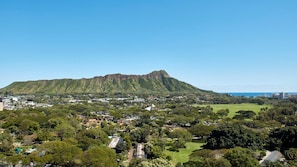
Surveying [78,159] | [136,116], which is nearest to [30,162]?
[78,159]

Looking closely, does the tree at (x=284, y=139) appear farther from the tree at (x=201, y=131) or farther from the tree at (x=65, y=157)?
the tree at (x=65, y=157)

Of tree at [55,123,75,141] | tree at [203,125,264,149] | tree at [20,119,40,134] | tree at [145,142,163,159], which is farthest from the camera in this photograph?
tree at [20,119,40,134]

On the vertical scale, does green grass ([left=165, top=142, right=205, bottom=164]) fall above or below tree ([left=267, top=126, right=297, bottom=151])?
below

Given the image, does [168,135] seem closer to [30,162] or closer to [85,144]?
[85,144]

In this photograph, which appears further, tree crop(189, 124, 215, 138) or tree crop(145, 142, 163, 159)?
tree crop(189, 124, 215, 138)

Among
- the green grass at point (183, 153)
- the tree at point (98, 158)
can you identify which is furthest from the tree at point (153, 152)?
the tree at point (98, 158)

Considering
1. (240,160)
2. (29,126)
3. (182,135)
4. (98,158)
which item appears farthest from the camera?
(29,126)

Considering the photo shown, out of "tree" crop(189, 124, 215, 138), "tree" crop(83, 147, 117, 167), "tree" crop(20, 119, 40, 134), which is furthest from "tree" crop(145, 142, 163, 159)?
"tree" crop(20, 119, 40, 134)

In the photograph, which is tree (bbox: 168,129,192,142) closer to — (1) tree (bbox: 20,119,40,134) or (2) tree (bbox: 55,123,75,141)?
(2) tree (bbox: 55,123,75,141)

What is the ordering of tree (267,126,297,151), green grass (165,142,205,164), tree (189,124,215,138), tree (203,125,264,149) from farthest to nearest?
tree (189,124,215,138)
tree (203,125,264,149)
tree (267,126,297,151)
green grass (165,142,205,164)

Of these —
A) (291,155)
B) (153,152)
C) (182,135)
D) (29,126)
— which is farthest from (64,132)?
(291,155)

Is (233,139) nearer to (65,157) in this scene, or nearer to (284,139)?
(284,139)
